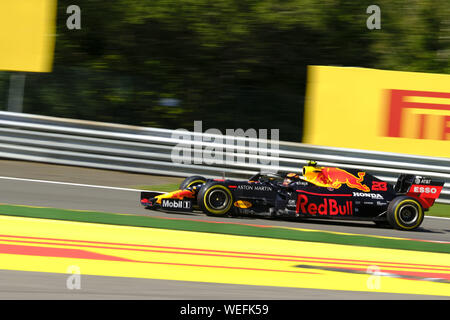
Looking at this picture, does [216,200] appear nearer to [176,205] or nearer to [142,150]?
[176,205]

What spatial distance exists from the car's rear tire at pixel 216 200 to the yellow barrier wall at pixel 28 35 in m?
5.46

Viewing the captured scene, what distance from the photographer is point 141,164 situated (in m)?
12.9

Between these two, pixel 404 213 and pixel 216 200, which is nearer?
pixel 216 200

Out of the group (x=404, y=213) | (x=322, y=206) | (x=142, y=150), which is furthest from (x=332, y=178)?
(x=142, y=150)

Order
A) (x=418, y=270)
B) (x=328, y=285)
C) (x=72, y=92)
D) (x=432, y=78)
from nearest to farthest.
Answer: (x=328, y=285) < (x=418, y=270) < (x=432, y=78) < (x=72, y=92)

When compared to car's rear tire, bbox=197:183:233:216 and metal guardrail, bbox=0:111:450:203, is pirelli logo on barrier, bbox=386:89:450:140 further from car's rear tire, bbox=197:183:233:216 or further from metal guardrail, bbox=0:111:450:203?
car's rear tire, bbox=197:183:233:216

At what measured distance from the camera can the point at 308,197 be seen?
9.43 metres

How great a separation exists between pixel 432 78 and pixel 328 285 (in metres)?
7.51

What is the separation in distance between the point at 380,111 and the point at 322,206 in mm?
3837

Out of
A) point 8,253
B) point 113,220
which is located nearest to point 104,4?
point 113,220

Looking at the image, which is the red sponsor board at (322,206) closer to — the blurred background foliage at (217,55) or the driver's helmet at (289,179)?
the driver's helmet at (289,179)

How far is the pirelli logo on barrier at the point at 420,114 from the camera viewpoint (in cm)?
1253
